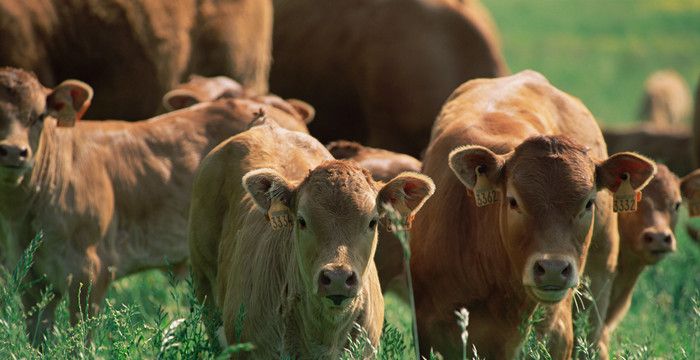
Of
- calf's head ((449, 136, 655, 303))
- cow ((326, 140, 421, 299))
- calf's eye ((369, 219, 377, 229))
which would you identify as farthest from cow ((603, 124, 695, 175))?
calf's eye ((369, 219, 377, 229))

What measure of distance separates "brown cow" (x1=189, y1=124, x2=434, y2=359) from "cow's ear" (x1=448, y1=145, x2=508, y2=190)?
291mm

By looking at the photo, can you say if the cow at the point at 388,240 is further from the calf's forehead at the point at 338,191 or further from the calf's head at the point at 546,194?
the calf's forehead at the point at 338,191

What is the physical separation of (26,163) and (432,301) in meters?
2.77

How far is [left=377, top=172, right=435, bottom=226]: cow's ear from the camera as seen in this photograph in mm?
6043

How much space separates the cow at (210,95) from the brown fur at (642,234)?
94.2 inches

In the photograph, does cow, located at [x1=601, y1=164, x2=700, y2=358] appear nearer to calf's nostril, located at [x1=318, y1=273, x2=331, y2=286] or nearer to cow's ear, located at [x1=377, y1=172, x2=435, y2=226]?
cow's ear, located at [x1=377, y1=172, x2=435, y2=226]

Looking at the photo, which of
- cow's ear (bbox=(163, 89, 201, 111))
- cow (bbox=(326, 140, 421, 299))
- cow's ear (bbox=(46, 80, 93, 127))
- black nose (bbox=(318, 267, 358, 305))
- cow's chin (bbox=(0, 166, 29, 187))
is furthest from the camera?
cow's ear (bbox=(163, 89, 201, 111))

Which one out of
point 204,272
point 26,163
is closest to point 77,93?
point 26,163

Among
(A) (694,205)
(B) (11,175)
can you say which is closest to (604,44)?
(A) (694,205)

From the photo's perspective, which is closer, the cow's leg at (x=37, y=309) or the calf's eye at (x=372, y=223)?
the calf's eye at (x=372, y=223)

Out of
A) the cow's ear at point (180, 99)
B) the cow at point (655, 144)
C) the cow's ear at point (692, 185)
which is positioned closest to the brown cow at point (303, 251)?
the cow's ear at point (180, 99)

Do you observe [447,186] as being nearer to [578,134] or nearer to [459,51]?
[578,134]

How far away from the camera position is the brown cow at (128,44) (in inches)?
393

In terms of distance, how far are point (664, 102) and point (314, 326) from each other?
25860 millimetres
